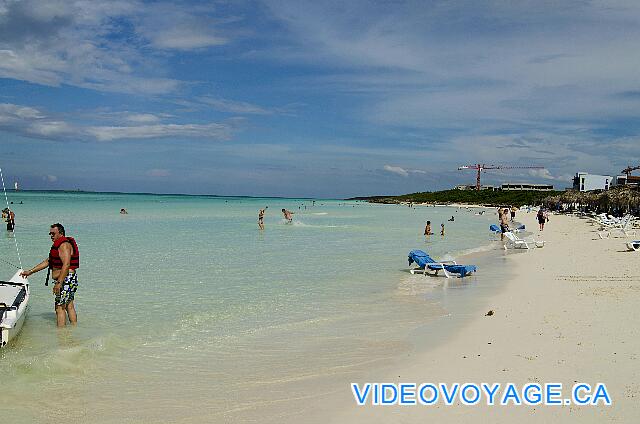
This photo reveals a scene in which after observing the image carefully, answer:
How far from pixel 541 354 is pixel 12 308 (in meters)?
7.04

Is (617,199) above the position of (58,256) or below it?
above

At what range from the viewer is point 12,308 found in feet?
23.7

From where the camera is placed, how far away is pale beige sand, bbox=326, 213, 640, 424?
15.1 feet

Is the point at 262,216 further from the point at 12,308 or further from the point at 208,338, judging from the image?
the point at 12,308

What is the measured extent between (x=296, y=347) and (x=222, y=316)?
235 cm

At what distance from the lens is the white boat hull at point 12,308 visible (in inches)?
269

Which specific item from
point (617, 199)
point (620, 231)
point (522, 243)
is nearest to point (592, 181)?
point (617, 199)

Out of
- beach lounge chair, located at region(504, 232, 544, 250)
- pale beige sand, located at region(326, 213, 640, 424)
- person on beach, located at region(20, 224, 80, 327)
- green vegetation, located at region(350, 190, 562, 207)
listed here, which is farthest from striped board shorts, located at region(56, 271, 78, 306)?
green vegetation, located at region(350, 190, 562, 207)

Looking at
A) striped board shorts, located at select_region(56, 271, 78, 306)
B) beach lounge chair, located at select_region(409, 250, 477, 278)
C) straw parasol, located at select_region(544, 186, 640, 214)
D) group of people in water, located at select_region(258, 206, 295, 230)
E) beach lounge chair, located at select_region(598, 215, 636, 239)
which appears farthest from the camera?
straw parasol, located at select_region(544, 186, 640, 214)

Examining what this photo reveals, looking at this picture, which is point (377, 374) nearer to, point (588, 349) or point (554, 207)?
point (588, 349)

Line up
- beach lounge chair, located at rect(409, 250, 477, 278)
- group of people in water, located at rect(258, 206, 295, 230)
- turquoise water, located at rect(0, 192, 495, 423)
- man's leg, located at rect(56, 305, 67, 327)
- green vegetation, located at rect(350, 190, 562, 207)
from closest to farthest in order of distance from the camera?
turquoise water, located at rect(0, 192, 495, 423)
man's leg, located at rect(56, 305, 67, 327)
beach lounge chair, located at rect(409, 250, 477, 278)
group of people in water, located at rect(258, 206, 295, 230)
green vegetation, located at rect(350, 190, 562, 207)

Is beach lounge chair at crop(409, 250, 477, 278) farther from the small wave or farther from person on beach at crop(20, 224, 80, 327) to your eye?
person on beach at crop(20, 224, 80, 327)

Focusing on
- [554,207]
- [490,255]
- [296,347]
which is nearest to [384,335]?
[296,347]

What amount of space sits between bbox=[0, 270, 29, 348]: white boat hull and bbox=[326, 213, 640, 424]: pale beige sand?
4.67 m
